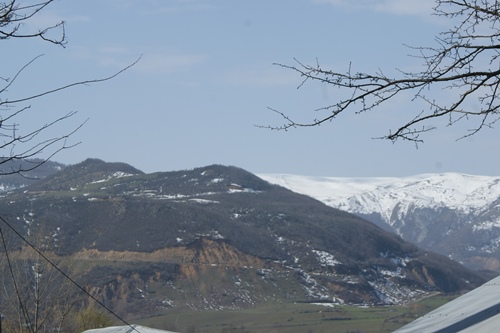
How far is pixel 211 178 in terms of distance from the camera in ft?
597

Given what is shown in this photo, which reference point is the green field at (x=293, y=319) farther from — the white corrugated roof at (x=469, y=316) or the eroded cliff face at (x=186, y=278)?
the white corrugated roof at (x=469, y=316)

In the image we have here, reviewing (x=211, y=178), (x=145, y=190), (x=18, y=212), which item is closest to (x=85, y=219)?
(x=18, y=212)

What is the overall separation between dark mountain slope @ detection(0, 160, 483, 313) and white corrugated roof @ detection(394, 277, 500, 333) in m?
89.7

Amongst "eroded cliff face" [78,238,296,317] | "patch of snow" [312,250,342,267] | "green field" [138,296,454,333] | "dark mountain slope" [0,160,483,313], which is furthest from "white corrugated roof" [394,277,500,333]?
"patch of snow" [312,250,342,267]

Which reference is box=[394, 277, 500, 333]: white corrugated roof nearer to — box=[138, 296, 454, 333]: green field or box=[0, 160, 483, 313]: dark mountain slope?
box=[138, 296, 454, 333]: green field

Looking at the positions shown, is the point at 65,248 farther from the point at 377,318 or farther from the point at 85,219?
the point at 377,318

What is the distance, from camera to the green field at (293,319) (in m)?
87.3

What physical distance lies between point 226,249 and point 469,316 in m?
116

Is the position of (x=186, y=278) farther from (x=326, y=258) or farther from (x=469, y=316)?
(x=469, y=316)

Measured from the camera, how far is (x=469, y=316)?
9.17m

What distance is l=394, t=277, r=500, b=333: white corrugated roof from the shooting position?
8375 mm

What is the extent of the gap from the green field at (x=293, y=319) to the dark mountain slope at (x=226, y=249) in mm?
7184

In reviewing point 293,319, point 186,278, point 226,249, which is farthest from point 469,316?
point 226,249

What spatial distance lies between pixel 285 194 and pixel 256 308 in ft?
237
